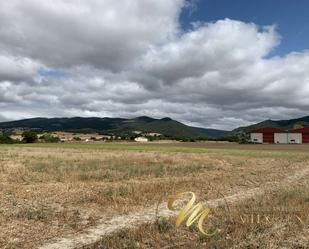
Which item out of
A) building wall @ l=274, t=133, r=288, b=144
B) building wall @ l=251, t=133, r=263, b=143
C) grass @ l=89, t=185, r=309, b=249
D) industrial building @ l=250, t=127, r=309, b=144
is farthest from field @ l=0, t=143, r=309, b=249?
building wall @ l=274, t=133, r=288, b=144

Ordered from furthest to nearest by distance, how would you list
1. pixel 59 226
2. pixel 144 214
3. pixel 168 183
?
1. pixel 168 183
2. pixel 144 214
3. pixel 59 226

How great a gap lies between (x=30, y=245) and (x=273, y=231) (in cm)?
678

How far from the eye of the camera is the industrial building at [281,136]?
152 meters

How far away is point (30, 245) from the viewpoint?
357 inches

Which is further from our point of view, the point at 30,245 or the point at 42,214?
the point at 42,214

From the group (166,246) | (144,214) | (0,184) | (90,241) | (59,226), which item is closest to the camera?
(166,246)

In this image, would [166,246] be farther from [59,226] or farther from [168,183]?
[168,183]

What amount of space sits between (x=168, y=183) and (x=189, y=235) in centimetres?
1014

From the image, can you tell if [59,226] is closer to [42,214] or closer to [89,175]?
[42,214]

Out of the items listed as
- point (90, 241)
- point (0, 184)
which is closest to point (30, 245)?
point (90, 241)

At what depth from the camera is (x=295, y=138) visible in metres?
154

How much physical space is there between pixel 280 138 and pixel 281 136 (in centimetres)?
112

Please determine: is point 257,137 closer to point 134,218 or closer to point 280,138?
point 280,138

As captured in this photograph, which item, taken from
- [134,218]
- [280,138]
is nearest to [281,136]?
[280,138]
